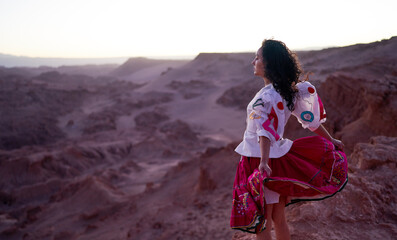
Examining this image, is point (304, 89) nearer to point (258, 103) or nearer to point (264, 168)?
point (258, 103)

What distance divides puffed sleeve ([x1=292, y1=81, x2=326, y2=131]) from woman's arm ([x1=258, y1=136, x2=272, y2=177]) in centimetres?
40

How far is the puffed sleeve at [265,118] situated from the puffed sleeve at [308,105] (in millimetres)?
265

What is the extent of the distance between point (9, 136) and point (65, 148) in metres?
4.34

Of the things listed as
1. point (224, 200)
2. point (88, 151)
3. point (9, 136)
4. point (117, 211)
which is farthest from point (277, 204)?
point (9, 136)

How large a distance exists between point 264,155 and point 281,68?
0.53 meters

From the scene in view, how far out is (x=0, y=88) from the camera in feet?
71.3

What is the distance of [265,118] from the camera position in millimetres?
1763

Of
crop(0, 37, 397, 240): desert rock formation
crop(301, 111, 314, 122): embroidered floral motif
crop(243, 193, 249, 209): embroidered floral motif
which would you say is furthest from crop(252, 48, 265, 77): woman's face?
crop(0, 37, 397, 240): desert rock formation

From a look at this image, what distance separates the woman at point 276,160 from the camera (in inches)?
68.9

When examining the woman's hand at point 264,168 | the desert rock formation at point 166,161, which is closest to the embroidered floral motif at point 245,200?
the woman's hand at point 264,168

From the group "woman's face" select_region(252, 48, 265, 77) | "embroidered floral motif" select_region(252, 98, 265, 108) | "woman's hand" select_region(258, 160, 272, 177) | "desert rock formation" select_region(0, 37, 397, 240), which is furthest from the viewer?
"desert rock formation" select_region(0, 37, 397, 240)

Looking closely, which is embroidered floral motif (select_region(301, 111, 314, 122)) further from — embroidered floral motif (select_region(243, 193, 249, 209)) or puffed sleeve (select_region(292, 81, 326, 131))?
embroidered floral motif (select_region(243, 193, 249, 209))

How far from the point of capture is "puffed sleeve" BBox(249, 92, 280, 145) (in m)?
1.75

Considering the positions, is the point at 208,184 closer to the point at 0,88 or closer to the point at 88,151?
the point at 88,151
